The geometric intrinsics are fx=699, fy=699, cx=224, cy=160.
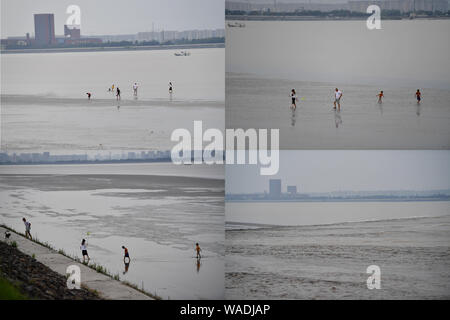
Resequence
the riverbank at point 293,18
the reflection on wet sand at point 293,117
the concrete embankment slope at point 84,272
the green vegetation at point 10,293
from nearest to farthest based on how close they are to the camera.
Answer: the green vegetation at point 10,293
the concrete embankment slope at point 84,272
the riverbank at point 293,18
the reflection on wet sand at point 293,117

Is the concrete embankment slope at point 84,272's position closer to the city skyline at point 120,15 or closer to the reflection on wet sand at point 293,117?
the city skyline at point 120,15

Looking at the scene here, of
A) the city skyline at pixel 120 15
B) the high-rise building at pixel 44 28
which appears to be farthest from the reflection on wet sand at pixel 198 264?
the high-rise building at pixel 44 28

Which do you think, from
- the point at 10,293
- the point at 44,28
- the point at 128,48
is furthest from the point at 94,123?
the point at 10,293

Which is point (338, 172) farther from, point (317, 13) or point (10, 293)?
point (10, 293)

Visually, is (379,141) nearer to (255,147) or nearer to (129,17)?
(255,147)

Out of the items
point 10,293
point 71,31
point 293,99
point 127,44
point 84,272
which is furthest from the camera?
point 127,44

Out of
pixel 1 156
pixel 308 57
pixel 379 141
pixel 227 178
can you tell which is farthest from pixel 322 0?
pixel 1 156

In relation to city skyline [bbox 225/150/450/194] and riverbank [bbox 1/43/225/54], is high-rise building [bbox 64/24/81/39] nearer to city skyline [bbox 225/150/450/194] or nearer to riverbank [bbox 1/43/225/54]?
riverbank [bbox 1/43/225/54]
